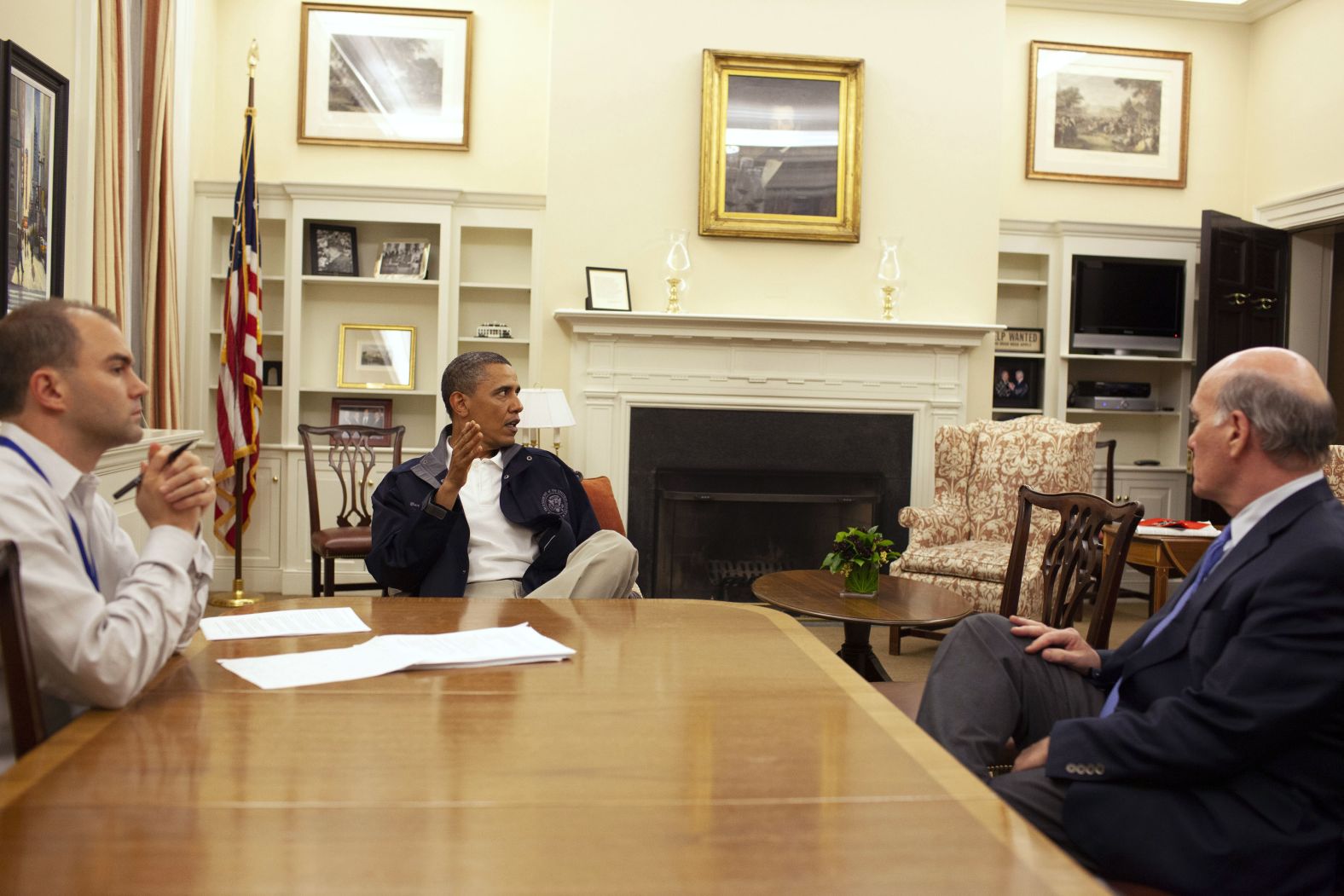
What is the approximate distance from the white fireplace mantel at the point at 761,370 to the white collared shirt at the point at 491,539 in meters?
2.64

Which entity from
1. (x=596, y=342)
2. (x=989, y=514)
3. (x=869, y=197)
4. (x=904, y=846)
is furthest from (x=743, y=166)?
(x=904, y=846)

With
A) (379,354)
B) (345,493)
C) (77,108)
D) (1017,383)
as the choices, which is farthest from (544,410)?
(1017,383)

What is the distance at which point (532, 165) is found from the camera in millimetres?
6207

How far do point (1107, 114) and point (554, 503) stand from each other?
17.0 ft

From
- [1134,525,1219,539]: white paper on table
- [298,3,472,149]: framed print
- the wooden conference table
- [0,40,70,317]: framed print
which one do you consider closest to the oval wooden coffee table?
[1134,525,1219,539]: white paper on table

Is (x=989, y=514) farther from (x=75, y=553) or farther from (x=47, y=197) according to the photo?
(x=75, y=553)

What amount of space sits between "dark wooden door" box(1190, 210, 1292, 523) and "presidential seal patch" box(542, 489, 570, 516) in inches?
171

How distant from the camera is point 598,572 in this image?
2.44 metres

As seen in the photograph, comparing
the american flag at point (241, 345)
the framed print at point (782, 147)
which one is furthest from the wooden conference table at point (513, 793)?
the framed print at point (782, 147)

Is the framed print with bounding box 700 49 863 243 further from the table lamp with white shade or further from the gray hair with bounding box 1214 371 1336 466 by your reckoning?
the gray hair with bounding box 1214 371 1336 466

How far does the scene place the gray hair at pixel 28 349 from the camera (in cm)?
143

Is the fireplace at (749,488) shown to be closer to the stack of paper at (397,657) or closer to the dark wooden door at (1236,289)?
the dark wooden door at (1236,289)

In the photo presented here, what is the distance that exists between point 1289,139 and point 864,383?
3.05 meters

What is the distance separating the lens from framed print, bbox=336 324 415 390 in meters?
6.04
